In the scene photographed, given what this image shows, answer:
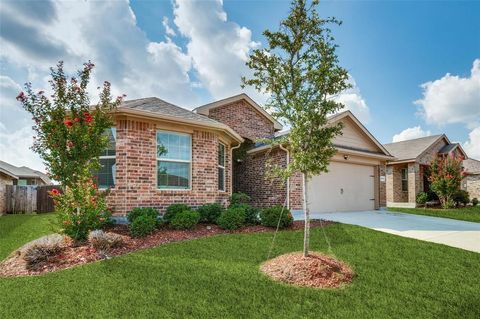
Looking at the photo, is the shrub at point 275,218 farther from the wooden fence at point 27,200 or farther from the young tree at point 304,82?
the wooden fence at point 27,200

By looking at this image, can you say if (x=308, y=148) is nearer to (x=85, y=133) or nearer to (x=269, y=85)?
(x=269, y=85)

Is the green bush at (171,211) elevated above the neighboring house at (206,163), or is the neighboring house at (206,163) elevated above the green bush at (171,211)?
the neighboring house at (206,163)

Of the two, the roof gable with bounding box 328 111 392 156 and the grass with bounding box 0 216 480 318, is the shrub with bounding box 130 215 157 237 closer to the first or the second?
the grass with bounding box 0 216 480 318

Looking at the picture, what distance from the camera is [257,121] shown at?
16156mm

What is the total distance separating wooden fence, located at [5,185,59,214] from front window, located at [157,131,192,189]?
508 inches

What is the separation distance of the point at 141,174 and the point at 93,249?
9.96 ft

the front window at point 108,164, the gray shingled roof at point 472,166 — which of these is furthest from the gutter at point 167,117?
the gray shingled roof at point 472,166

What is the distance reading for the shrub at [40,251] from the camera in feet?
18.1

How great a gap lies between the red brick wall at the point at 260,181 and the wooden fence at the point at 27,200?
40.3 ft

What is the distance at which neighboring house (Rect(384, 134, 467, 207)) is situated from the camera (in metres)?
19.6

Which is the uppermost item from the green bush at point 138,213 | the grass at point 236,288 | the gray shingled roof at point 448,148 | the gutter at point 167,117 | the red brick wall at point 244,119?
the red brick wall at point 244,119

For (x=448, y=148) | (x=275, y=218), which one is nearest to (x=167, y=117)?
(x=275, y=218)

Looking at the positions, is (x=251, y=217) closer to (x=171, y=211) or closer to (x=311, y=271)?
(x=171, y=211)


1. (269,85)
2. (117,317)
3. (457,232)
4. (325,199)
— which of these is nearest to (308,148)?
(269,85)
